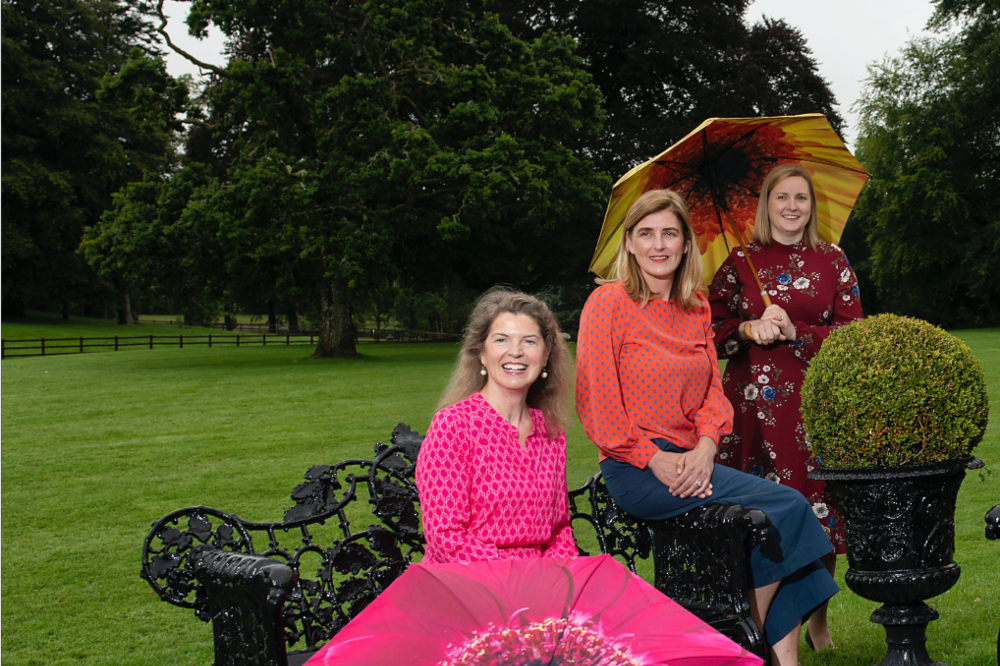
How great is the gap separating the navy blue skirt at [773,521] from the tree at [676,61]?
27.1m

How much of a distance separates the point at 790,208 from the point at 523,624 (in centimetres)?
239

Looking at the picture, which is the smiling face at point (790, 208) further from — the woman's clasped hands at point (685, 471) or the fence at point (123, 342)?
the fence at point (123, 342)

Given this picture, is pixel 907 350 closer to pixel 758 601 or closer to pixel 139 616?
pixel 758 601

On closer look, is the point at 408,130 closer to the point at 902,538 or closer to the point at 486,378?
the point at 486,378

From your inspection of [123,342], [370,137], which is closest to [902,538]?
[370,137]

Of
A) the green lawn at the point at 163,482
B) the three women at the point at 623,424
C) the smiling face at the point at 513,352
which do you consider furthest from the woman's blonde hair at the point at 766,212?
the green lawn at the point at 163,482

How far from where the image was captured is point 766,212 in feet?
13.0

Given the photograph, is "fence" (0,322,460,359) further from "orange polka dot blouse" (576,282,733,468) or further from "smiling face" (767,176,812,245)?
"orange polka dot blouse" (576,282,733,468)

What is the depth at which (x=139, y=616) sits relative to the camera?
5.05m

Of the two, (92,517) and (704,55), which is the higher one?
(704,55)

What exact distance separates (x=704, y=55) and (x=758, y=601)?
29.0 m

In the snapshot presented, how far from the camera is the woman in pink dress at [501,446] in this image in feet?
9.03

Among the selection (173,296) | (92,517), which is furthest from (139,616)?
(173,296)

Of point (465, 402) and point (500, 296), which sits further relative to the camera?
point (500, 296)
